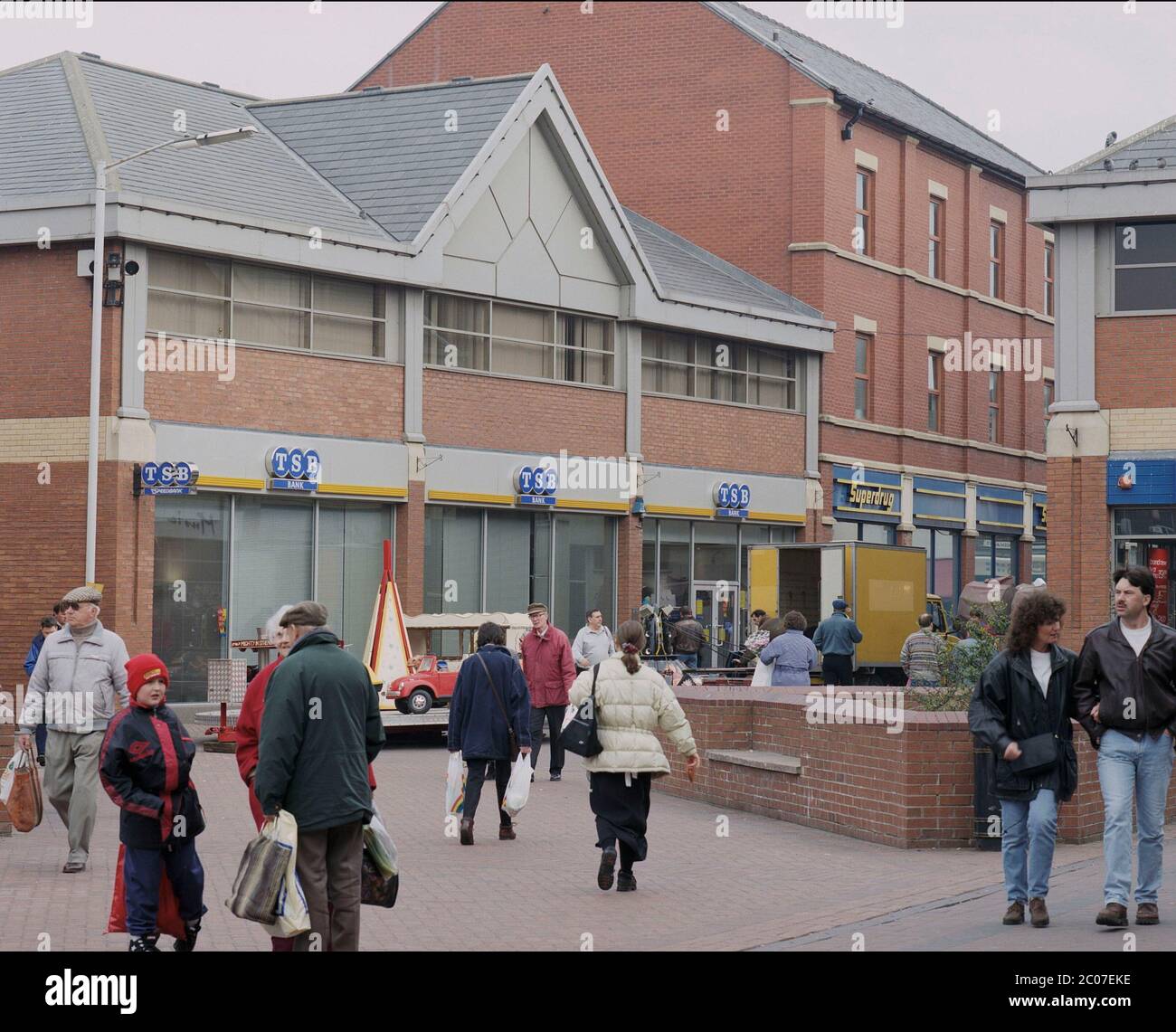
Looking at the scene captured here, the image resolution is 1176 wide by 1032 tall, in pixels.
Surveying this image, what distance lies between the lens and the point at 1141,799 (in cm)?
937

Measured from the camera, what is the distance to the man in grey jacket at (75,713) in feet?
39.1

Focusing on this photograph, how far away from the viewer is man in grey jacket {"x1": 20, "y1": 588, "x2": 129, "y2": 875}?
A: 1191 centimetres

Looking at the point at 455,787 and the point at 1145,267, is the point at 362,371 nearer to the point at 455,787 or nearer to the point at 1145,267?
the point at 1145,267

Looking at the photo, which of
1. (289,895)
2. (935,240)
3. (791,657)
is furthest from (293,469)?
(935,240)

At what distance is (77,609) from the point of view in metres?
11.7

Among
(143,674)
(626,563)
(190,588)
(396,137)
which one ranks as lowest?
(143,674)

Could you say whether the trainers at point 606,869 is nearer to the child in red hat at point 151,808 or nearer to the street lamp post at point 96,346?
the child in red hat at point 151,808

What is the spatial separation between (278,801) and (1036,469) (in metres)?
42.3

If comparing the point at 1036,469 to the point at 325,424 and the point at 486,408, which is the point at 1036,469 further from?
the point at 325,424

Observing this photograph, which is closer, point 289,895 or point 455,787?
point 289,895

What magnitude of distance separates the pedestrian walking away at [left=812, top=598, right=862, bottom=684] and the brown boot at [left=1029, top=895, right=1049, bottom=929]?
47.7 feet

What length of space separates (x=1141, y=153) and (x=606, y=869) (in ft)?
61.4

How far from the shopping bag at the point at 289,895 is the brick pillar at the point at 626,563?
25983mm

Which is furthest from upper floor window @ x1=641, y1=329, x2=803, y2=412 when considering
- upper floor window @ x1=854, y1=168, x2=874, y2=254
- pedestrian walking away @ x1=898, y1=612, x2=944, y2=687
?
pedestrian walking away @ x1=898, y1=612, x2=944, y2=687
